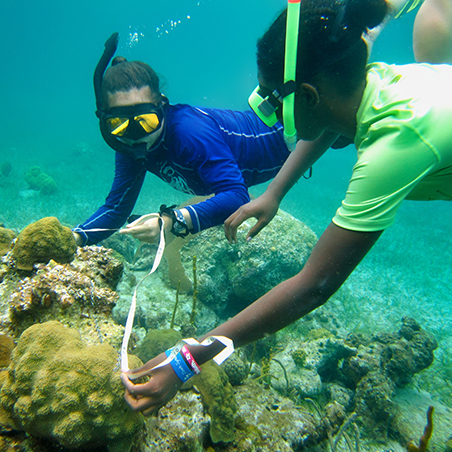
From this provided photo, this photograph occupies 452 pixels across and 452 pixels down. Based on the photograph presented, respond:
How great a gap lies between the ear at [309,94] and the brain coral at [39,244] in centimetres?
179

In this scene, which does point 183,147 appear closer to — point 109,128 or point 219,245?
point 109,128

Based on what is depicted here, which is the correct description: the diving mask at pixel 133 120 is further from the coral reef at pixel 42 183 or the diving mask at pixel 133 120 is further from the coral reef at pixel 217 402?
the coral reef at pixel 42 183

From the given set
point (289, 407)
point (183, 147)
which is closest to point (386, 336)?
point (289, 407)

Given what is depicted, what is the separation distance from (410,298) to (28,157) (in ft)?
87.7

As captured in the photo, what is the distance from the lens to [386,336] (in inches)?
135


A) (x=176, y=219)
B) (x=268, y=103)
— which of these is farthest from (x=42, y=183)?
(x=268, y=103)

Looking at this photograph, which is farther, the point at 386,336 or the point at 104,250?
the point at 386,336

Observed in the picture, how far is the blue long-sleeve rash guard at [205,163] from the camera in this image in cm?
210

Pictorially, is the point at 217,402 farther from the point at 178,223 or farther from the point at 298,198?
the point at 298,198

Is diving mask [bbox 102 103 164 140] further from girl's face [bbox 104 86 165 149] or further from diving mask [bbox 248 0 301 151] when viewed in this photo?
diving mask [bbox 248 0 301 151]

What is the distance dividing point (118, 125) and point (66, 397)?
193 centimetres

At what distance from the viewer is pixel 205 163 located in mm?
2143

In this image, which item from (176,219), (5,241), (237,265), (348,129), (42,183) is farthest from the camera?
(42,183)

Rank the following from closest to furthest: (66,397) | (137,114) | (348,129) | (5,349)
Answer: (66,397)
(348,129)
(5,349)
(137,114)
